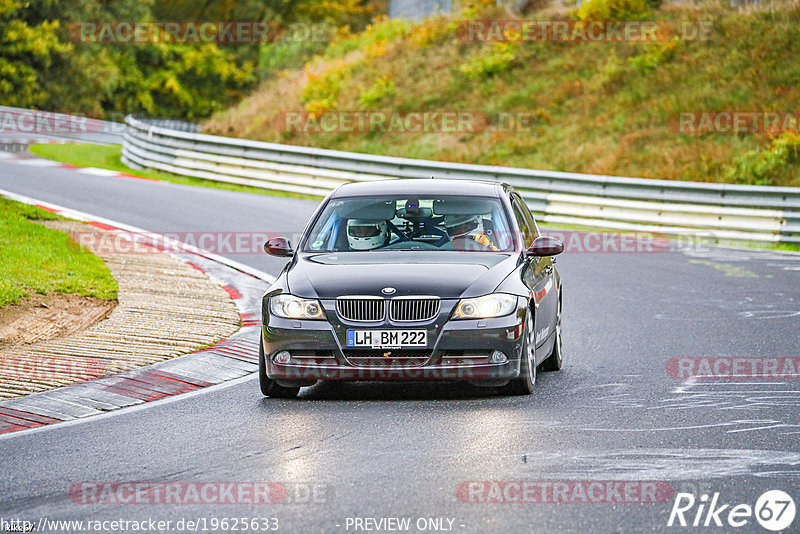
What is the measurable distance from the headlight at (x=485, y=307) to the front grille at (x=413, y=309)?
169mm

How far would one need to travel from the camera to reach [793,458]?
723 centimetres

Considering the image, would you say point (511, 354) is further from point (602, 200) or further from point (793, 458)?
point (602, 200)

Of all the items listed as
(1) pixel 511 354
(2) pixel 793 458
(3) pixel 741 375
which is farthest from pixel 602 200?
(2) pixel 793 458

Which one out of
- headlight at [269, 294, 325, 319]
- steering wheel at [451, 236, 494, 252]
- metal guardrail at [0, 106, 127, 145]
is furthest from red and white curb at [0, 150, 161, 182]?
headlight at [269, 294, 325, 319]

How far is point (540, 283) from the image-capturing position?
10.1m

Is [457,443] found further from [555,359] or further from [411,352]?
[555,359]

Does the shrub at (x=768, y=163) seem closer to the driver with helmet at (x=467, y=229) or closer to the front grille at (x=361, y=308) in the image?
the driver with helmet at (x=467, y=229)

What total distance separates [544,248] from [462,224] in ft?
2.40

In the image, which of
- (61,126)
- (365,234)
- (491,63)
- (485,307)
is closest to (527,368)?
(485,307)

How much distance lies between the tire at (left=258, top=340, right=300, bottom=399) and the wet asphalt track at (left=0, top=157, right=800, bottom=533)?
115 millimetres

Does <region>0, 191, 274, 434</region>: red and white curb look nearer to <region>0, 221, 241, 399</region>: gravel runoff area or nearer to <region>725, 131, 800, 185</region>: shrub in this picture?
<region>0, 221, 241, 399</region>: gravel runoff area

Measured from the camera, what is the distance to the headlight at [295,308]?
9086 millimetres

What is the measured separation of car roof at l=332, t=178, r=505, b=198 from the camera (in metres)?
10.5


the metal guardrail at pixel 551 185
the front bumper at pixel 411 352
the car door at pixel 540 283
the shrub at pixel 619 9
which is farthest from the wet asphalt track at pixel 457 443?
the shrub at pixel 619 9
